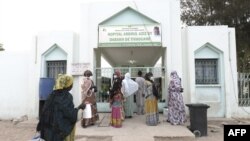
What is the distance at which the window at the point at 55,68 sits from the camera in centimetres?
1149

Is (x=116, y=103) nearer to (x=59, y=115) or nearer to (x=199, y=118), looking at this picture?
(x=199, y=118)

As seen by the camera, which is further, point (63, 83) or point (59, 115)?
point (63, 83)

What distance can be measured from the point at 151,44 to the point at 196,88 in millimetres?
2347

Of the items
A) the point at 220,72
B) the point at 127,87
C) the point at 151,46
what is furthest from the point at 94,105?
the point at 220,72

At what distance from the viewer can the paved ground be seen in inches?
284

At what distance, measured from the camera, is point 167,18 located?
11023 mm

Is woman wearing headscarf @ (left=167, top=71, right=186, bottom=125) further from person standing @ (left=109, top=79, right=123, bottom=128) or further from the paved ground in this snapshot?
person standing @ (left=109, top=79, right=123, bottom=128)

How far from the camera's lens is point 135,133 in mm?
7516

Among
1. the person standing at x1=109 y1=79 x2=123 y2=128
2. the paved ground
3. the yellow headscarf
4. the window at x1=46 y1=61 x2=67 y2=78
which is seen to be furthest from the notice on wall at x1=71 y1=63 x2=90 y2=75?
the yellow headscarf

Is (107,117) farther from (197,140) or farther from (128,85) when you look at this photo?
(197,140)

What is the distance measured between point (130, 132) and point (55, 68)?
518 centimetres

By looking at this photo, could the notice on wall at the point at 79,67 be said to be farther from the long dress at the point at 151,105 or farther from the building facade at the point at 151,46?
the long dress at the point at 151,105

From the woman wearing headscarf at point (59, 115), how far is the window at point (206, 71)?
7.86m

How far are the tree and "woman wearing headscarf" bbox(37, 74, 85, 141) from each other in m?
12.5
